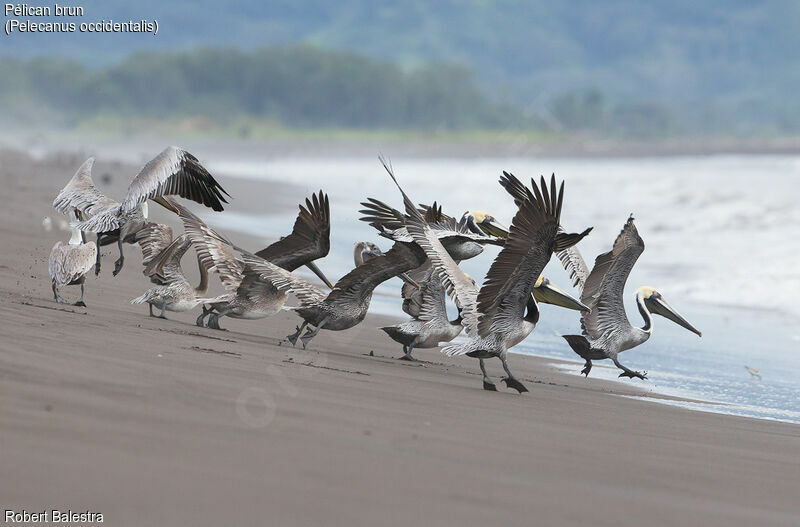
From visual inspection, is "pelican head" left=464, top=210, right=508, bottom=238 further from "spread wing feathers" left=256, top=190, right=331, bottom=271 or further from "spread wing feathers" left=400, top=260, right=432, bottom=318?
"spread wing feathers" left=256, top=190, right=331, bottom=271

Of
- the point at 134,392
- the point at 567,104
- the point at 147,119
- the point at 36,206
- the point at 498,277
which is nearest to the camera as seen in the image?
the point at 134,392

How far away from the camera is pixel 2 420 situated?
392 centimetres

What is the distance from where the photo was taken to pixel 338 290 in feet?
25.6

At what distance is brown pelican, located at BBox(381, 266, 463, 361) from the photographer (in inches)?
313

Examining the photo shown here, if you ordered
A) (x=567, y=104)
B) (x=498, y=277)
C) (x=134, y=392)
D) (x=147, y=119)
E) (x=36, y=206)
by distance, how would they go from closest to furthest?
1. (x=134, y=392)
2. (x=498, y=277)
3. (x=36, y=206)
4. (x=147, y=119)
5. (x=567, y=104)

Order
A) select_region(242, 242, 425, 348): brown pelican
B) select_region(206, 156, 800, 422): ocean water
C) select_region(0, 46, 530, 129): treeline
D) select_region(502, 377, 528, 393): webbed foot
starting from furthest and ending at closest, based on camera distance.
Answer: select_region(0, 46, 530, 129): treeline → select_region(206, 156, 800, 422): ocean water → select_region(242, 242, 425, 348): brown pelican → select_region(502, 377, 528, 393): webbed foot

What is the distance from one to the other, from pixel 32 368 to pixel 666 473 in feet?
8.31

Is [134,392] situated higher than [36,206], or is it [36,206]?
[36,206]

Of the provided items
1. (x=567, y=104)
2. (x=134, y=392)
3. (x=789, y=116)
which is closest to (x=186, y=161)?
(x=134, y=392)

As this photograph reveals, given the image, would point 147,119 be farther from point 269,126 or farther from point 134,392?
point 134,392

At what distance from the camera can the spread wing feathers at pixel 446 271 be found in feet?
23.8
